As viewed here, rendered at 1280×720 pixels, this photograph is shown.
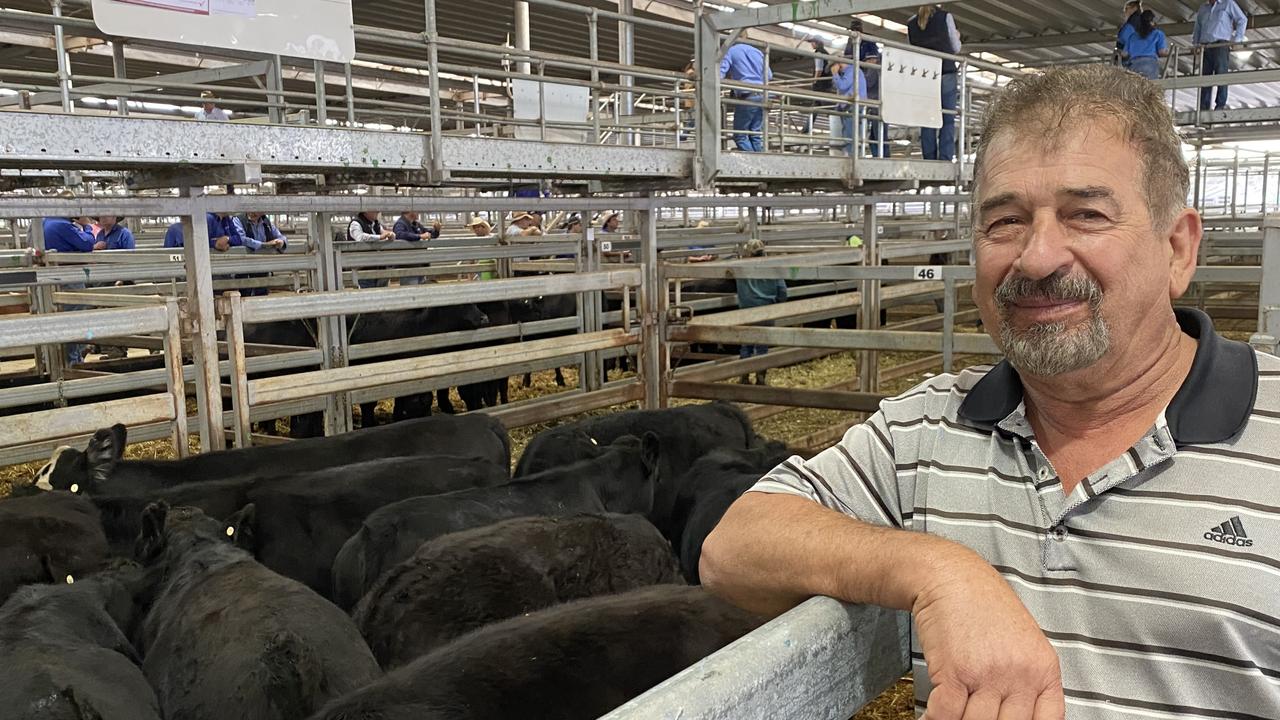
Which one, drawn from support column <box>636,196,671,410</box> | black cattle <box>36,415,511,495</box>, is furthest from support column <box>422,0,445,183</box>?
support column <box>636,196,671,410</box>

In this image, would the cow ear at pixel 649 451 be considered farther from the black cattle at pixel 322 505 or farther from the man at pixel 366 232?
the man at pixel 366 232

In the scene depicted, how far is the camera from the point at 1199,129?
42.5 feet

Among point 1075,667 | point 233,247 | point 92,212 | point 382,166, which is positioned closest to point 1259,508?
point 1075,667

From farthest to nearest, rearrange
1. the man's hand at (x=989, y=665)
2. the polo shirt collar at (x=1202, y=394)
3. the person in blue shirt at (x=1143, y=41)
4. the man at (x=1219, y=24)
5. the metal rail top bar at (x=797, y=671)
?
the man at (x=1219, y=24) → the person in blue shirt at (x=1143, y=41) → the polo shirt collar at (x=1202, y=394) → the man's hand at (x=989, y=665) → the metal rail top bar at (x=797, y=671)

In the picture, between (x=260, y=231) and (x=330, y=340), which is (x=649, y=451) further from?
(x=260, y=231)

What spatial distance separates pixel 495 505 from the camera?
163 inches

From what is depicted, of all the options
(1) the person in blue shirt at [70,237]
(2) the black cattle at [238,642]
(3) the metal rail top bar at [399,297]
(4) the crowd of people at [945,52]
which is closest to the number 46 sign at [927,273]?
(3) the metal rail top bar at [399,297]

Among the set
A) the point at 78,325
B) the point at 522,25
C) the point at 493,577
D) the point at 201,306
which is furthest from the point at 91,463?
the point at 522,25

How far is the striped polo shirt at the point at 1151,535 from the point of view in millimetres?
1406

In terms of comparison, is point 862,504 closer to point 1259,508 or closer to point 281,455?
point 1259,508

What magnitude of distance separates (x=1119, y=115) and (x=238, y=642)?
2.60 metres

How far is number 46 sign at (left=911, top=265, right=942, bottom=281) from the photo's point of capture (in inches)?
229

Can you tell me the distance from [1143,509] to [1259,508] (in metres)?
0.15

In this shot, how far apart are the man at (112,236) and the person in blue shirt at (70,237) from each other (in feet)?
0.41
